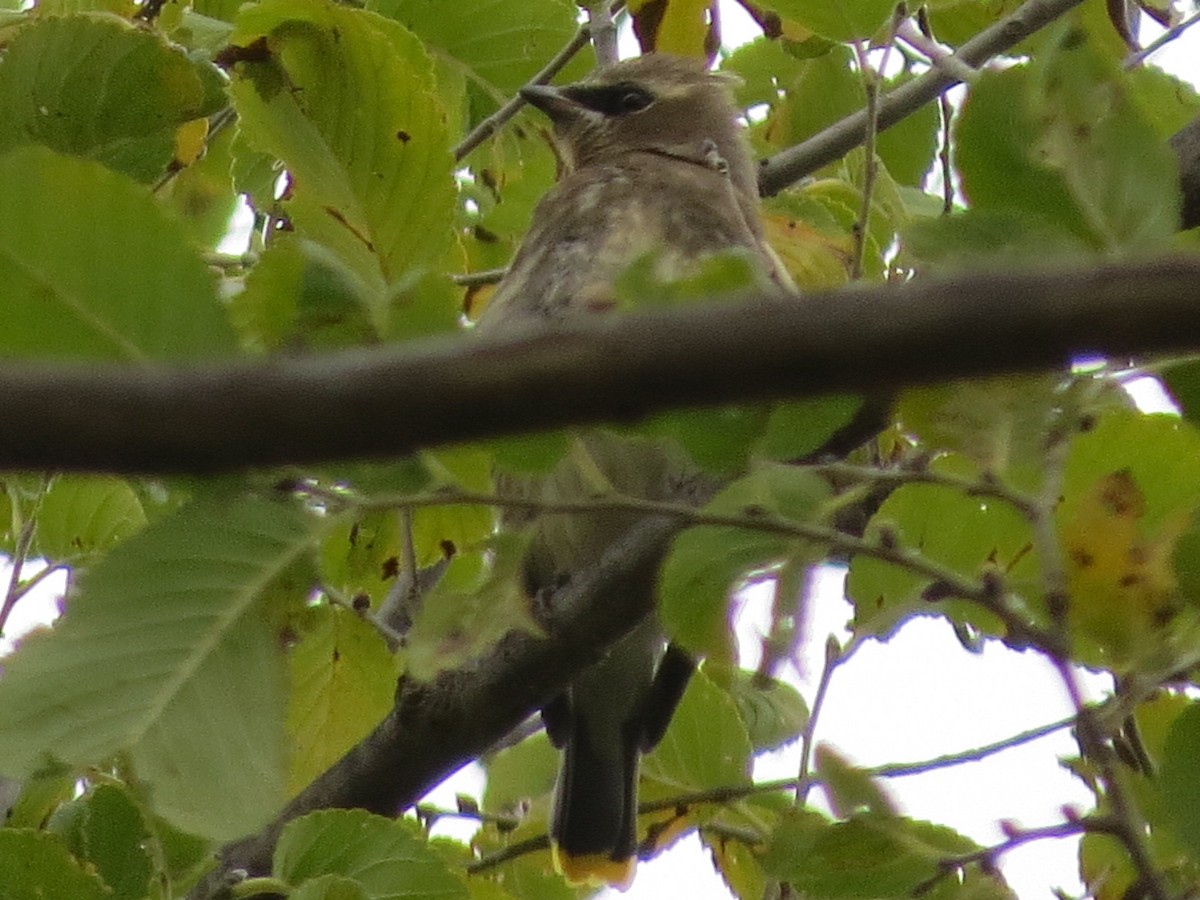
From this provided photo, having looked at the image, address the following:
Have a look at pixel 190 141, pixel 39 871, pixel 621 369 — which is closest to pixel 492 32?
pixel 190 141

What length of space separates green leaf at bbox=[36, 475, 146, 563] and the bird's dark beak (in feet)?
3.48

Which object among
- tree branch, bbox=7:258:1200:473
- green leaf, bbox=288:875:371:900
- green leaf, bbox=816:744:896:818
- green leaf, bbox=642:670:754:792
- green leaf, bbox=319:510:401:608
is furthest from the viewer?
green leaf, bbox=642:670:754:792

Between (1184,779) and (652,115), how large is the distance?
3.23 meters

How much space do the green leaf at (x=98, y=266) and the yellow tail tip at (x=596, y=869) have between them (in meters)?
2.11

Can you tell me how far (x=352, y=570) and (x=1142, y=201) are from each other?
58.1 inches

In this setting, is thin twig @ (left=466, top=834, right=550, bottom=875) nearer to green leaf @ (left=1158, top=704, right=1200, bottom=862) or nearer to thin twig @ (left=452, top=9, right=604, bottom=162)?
thin twig @ (left=452, top=9, right=604, bottom=162)

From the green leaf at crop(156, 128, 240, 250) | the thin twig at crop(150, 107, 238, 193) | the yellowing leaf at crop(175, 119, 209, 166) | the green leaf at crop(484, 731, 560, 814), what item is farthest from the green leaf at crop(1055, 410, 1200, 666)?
the green leaf at crop(156, 128, 240, 250)

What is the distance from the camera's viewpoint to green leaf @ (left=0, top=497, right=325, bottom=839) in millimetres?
1874

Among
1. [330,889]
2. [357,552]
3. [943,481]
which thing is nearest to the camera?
[943,481]

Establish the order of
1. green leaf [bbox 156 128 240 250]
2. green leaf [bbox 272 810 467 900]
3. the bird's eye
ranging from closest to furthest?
green leaf [bbox 272 810 467 900] → green leaf [bbox 156 128 240 250] → the bird's eye

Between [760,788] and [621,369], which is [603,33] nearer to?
[760,788]

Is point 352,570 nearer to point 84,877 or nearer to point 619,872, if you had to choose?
point 84,877

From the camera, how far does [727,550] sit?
172 cm

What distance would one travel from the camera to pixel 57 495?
11.4ft
